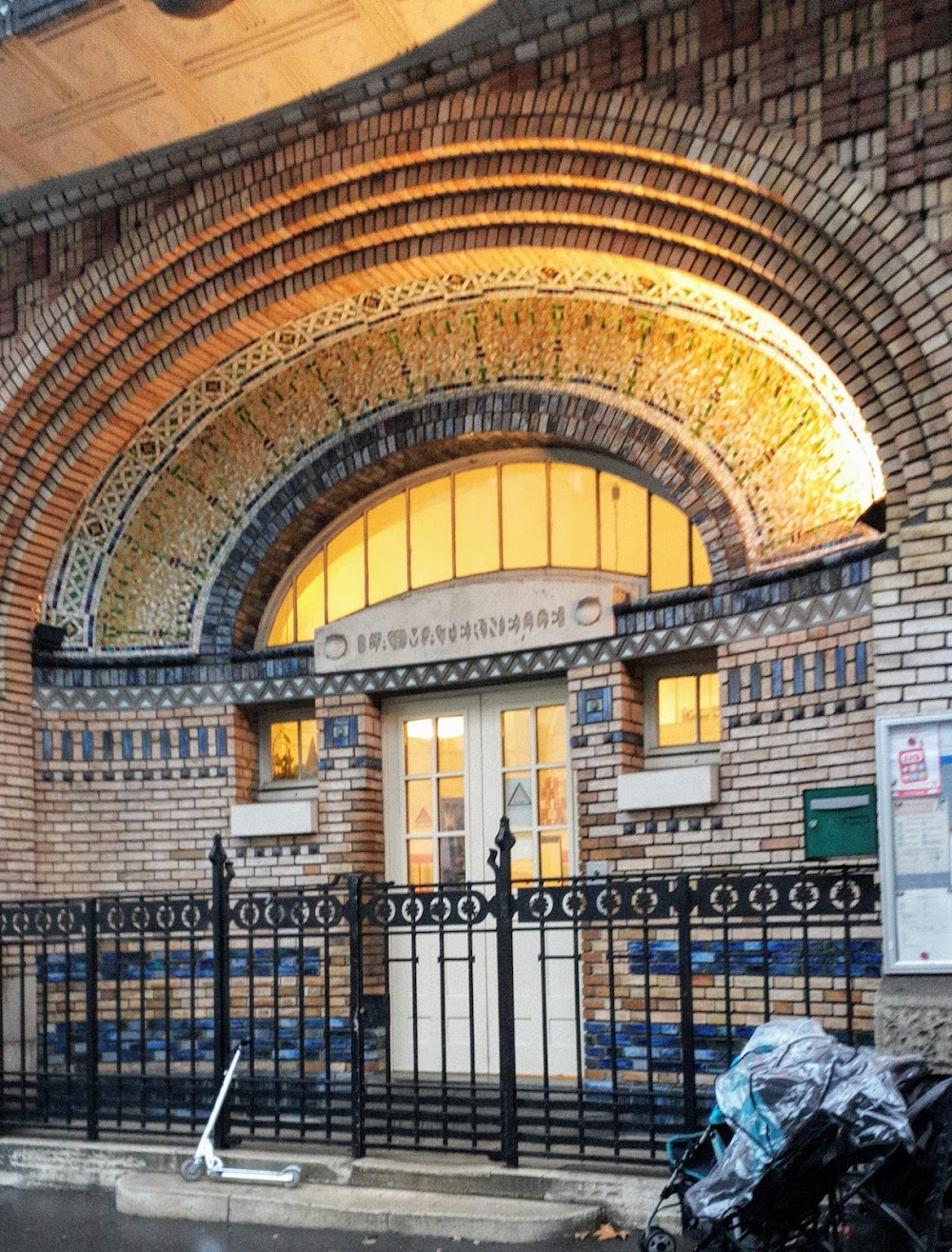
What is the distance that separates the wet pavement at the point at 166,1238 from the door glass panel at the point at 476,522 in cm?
468

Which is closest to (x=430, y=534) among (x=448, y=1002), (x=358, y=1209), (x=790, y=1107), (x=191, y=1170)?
(x=448, y=1002)

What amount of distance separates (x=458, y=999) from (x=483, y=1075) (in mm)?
619

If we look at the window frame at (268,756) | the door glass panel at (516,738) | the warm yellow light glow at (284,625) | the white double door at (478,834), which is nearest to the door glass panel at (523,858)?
the white double door at (478,834)

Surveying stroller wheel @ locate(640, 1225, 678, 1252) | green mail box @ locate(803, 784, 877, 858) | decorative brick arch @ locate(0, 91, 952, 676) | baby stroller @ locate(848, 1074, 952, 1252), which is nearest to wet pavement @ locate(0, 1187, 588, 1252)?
stroller wheel @ locate(640, 1225, 678, 1252)

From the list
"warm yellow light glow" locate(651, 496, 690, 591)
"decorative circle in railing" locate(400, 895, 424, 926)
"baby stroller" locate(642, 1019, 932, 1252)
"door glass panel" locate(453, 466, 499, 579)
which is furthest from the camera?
"door glass panel" locate(453, 466, 499, 579)

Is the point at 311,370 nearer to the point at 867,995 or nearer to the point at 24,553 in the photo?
the point at 24,553

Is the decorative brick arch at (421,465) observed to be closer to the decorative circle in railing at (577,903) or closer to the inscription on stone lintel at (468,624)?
the inscription on stone lintel at (468,624)

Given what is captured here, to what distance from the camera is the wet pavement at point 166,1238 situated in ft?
23.7

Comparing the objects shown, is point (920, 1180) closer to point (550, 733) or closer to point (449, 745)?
point (550, 733)

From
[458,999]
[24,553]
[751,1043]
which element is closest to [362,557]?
[24,553]

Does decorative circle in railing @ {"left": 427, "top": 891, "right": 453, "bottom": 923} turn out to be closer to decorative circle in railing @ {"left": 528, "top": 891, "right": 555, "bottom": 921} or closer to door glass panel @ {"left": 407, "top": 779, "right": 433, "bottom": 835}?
decorative circle in railing @ {"left": 528, "top": 891, "right": 555, "bottom": 921}

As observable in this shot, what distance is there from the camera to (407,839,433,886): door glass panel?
10.9 meters

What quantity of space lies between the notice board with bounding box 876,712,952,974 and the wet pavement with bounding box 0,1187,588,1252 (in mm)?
1872

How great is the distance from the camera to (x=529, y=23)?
8.61 m
